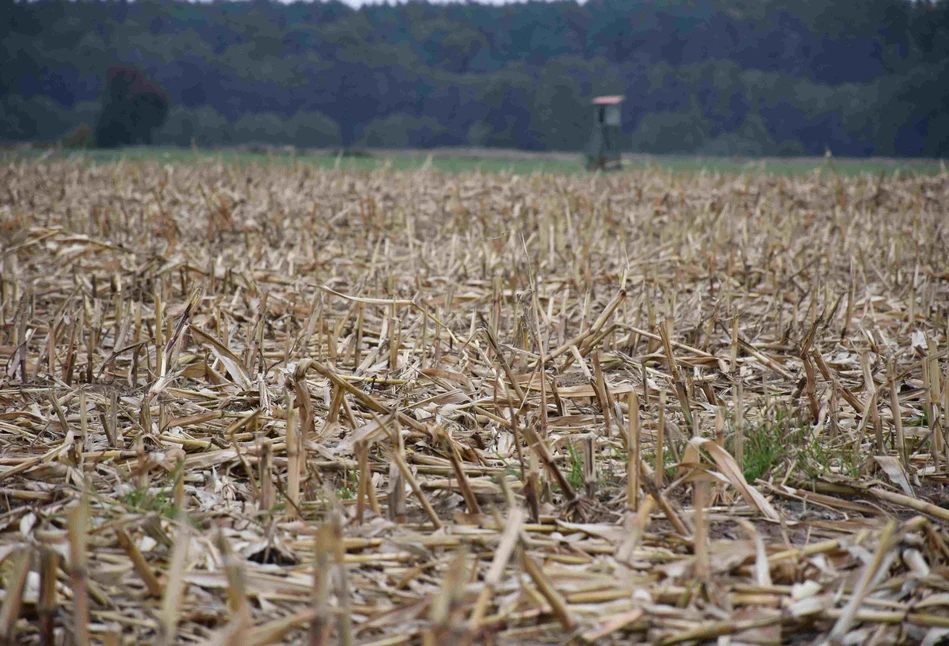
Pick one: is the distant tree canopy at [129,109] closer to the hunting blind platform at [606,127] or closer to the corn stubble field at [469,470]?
the hunting blind platform at [606,127]

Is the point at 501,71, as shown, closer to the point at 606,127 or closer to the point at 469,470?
the point at 606,127

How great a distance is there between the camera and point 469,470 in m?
2.26

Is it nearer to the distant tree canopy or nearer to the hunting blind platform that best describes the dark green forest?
the distant tree canopy

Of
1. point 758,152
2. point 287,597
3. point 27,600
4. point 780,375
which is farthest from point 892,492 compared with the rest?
point 758,152

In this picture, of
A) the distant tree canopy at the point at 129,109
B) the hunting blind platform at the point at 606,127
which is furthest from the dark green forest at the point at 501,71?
the hunting blind platform at the point at 606,127

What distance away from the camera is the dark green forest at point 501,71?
54.1 metres

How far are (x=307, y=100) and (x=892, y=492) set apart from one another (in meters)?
65.4

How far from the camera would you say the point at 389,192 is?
9328 mm

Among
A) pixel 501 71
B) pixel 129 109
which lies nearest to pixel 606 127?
pixel 129 109

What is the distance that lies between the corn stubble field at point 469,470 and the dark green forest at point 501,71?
47.8 meters

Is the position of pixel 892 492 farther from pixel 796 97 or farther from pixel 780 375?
pixel 796 97

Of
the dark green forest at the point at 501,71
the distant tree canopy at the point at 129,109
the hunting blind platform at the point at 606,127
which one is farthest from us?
the dark green forest at the point at 501,71

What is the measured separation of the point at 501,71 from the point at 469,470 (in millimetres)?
68061

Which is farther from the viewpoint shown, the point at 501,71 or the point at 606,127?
the point at 501,71
